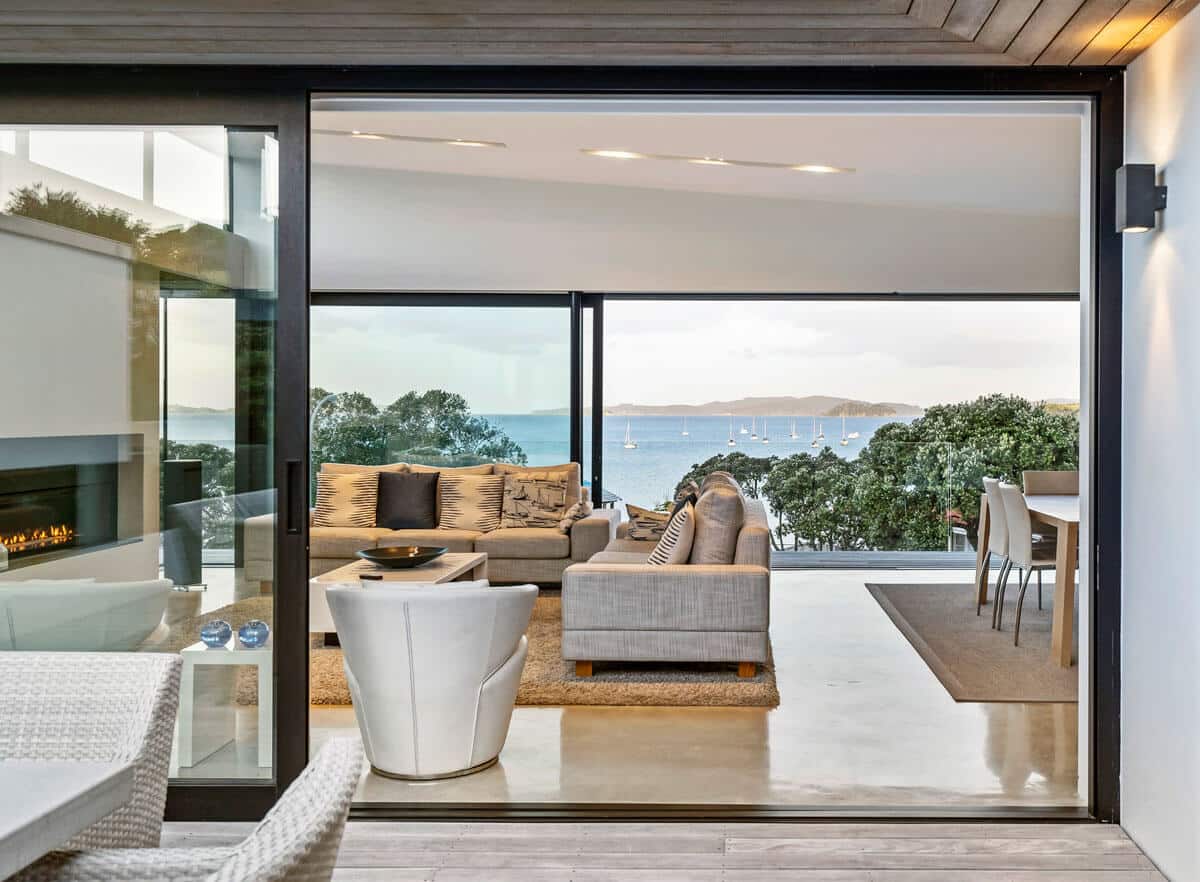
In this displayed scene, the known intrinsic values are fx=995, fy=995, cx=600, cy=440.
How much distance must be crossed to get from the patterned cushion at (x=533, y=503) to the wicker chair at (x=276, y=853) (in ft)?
19.5

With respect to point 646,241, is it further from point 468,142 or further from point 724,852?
point 724,852

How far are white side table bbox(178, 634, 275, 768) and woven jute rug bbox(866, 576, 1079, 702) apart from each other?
124 inches

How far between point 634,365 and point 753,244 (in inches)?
84.5

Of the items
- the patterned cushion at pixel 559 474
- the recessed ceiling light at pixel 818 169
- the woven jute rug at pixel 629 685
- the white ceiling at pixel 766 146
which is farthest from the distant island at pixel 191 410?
the patterned cushion at pixel 559 474

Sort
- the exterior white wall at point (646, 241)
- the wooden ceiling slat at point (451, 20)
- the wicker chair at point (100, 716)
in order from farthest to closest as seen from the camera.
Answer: the exterior white wall at point (646, 241) < the wooden ceiling slat at point (451, 20) < the wicker chair at point (100, 716)

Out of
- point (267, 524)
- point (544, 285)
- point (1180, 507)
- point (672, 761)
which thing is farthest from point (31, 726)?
point (544, 285)

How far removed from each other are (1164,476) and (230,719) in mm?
2888

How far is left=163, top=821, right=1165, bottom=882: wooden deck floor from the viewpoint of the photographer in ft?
8.93

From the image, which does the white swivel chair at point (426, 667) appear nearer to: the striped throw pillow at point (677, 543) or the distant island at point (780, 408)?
the striped throw pillow at point (677, 543)

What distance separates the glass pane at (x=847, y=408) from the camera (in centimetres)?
871

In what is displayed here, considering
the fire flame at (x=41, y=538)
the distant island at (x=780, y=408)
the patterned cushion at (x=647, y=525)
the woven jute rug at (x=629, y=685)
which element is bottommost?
the woven jute rug at (x=629, y=685)

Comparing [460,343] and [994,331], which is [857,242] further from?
[460,343]

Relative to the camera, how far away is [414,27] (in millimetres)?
2770

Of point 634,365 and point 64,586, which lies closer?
point 64,586
